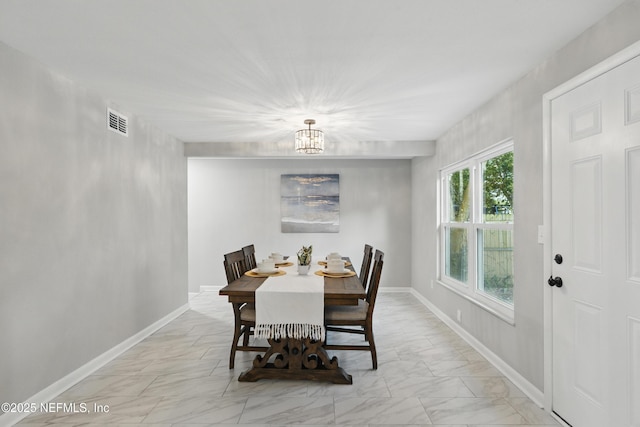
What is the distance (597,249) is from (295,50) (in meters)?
2.10

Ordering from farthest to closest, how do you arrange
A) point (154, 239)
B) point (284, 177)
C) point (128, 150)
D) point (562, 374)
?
point (284, 177)
point (154, 239)
point (128, 150)
point (562, 374)

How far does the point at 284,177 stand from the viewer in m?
6.25

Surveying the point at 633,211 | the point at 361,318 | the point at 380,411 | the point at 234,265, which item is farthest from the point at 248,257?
the point at 633,211

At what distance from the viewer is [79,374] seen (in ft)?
9.38

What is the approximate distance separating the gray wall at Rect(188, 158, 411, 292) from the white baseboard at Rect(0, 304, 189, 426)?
2472 millimetres

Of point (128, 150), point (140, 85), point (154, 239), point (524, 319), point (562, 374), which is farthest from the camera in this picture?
point (154, 239)

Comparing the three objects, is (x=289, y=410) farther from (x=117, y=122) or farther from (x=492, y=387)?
(x=117, y=122)

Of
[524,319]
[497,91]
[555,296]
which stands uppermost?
[497,91]

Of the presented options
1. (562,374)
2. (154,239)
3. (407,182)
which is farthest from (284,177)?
(562,374)

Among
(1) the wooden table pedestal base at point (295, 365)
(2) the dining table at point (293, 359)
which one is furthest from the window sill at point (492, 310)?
(1) the wooden table pedestal base at point (295, 365)

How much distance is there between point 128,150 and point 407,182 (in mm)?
4261

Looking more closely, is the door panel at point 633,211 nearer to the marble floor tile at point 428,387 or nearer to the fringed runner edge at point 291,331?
the marble floor tile at point 428,387

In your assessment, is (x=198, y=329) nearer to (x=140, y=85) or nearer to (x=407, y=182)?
(x=140, y=85)

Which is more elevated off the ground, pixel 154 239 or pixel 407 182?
pixel 407 182
